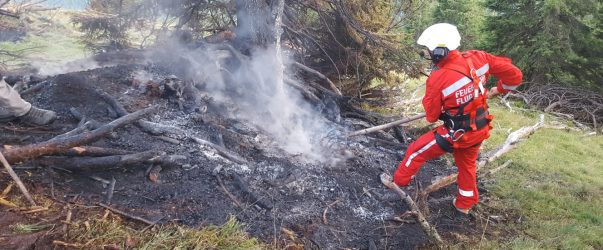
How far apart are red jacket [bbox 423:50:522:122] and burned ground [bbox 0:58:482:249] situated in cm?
123

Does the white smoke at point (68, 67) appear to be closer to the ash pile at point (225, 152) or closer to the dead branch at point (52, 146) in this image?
the ash pile at point (225, 152)

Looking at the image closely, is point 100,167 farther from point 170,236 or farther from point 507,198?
point 507,198

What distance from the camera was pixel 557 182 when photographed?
6.07 metres

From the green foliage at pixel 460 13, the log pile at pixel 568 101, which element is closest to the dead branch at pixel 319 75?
the log pile at pixel 568 101

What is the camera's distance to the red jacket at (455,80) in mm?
3996

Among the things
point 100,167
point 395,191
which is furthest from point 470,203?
point 100,167

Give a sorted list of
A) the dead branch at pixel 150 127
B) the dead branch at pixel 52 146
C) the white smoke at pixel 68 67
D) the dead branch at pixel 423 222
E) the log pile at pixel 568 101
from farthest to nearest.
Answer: the log pile at pixel 568 101
the white smoke at pixel 68 67
the dead branch at pixel 150 127
the dead branch at pixel 423 222
the dead branch at pixel 52 146

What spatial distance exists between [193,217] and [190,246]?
0.55m

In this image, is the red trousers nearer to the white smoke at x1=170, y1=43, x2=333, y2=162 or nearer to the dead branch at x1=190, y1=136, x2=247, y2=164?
the white smoke at x1=170, y1=43, x2=333, y2=162

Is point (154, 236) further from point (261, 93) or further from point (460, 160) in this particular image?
point (261, 93)

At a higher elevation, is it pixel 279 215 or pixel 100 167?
pixel 100 167

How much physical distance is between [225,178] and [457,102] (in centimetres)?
253

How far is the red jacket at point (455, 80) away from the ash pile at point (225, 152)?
1.23 meters

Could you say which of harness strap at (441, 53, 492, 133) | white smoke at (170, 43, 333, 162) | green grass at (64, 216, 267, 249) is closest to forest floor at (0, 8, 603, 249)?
green grass at (64, 216, 267, 249)
